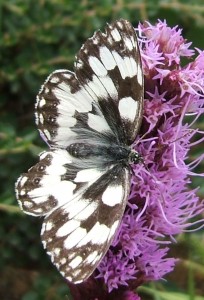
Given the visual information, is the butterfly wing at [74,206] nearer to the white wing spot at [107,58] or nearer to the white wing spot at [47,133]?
the white wing spot at [47,133]

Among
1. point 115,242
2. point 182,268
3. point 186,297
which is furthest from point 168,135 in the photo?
point 182,268

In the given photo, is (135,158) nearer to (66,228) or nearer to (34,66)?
(66,228)

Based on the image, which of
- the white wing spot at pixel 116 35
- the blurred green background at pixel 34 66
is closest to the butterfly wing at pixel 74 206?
the white wing spot at pixel 116 35

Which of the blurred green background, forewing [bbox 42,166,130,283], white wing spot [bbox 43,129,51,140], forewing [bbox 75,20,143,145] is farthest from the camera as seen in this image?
the blurred green background

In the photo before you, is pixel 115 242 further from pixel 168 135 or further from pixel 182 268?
pixel 182 268

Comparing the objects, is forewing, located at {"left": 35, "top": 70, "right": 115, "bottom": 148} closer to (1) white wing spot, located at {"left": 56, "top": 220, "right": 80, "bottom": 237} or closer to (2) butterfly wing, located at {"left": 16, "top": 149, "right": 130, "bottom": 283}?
(2) butterfly wing, located at {"left": 16, "top": 149, "right": 130, "bottom": 283}

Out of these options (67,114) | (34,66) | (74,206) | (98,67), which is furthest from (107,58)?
(34,66)

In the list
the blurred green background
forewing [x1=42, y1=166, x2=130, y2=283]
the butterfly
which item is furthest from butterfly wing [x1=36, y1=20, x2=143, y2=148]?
the blurred green background

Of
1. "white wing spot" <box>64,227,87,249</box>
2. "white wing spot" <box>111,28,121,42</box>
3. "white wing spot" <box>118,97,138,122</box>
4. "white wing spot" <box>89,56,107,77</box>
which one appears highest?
"white wing spot" <box>111,28,121,42</box>

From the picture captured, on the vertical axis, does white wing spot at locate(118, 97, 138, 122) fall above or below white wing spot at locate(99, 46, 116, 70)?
below
